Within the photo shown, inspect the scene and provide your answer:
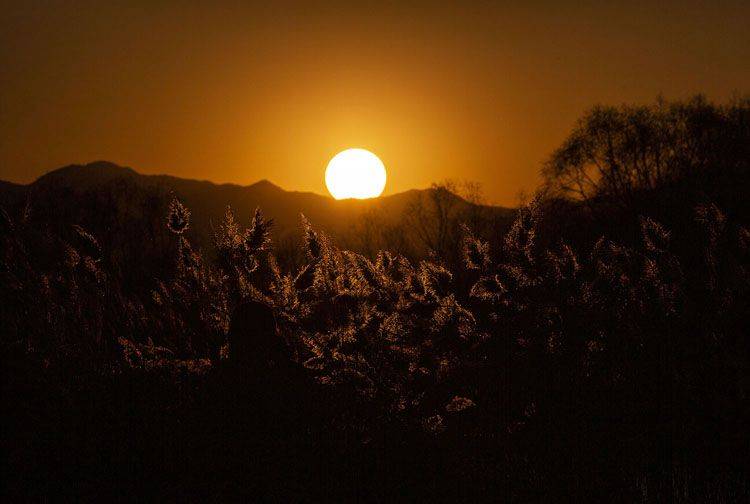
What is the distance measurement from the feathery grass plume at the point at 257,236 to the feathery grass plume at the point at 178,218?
41cm

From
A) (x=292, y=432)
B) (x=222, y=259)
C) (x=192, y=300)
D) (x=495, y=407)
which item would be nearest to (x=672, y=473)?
(x=495, y=407)

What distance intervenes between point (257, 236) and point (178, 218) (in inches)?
21.0

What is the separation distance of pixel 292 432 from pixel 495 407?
1114 millimetres

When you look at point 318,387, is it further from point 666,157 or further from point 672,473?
point 666,157

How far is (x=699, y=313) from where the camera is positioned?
120 inches

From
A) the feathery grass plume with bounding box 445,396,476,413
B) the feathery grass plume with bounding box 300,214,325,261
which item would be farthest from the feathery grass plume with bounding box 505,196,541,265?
the feathery grass plume with bounding box 300,214,325,261

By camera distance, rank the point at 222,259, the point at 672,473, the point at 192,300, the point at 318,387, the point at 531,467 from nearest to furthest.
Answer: the point at 672,473 → the point at 531,467 → the point at 222,259 → the point at 318,387 → the point at 192,300

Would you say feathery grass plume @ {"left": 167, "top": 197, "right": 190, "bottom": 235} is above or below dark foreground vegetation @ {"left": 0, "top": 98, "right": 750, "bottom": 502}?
above

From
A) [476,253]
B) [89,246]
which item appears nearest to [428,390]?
[476,253]

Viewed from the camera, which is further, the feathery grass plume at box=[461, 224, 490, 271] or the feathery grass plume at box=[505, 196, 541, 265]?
the feathery grass plume at box=[461, 224, 490, 271]

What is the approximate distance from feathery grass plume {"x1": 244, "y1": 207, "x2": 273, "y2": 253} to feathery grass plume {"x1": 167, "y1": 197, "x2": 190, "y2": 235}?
41 centimetres

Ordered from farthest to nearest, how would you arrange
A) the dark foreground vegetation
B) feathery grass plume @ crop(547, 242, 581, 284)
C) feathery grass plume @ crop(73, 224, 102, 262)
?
1. feathery grass plume @ crop(73, 224, 102, 262)
2. feathery grass plume @ crop(547, 242, 581, 284)
3. the dark foreground vegetation

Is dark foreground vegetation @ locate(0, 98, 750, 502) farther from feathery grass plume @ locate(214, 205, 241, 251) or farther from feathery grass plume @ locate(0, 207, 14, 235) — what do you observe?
feathery grass plume @ locate(0, 207, 14, 235)

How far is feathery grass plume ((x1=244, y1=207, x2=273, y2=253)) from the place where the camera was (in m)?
3.06
